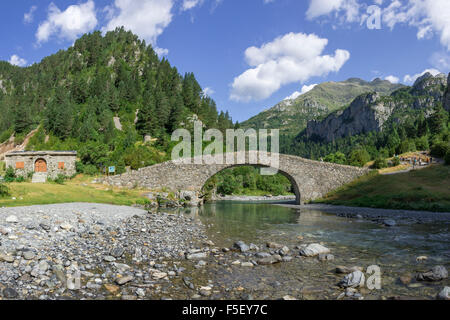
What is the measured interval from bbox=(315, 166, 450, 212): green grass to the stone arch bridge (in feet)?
4.49

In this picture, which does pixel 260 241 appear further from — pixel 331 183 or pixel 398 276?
pixel 331 183

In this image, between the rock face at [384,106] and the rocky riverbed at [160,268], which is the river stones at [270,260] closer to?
the rocky riverbed at [160,268]

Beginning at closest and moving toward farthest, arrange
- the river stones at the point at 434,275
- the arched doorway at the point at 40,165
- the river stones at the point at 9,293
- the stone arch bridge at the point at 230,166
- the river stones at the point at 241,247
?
the river stones at the point at 9,293 < the river stones at the point at 434,275 < the river stones at the point at 241,247 < the stone arch bridge at the point at 230,166 < the arched doorway at the point at 40,165

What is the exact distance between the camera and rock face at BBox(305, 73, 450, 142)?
15488 cm

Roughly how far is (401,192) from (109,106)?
219ft

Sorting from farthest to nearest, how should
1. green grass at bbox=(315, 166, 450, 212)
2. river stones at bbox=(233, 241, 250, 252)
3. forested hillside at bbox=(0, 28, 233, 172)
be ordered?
1. forested hillside at bbox=(0, 28, 233, 172)
2. green grass at bbox=(315, 166, 450, 212)
3. river stones at bbox=(233, 241, 250, 252)

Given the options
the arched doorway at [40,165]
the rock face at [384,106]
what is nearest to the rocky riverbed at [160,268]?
the arched doorway at [40,165]

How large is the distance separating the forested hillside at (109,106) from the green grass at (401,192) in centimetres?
2894

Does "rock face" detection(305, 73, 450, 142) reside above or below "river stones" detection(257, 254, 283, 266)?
above

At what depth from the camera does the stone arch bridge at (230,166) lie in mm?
32438

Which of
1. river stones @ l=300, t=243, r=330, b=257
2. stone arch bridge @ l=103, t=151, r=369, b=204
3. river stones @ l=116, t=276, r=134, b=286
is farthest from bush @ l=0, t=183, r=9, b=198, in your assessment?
river stones @ l=300, t=243, r=330, b=257

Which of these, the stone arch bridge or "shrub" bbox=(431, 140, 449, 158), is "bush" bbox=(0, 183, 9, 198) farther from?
"shrub" bbox=(431, 140, 449, 158)

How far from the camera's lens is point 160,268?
7.48 meters
